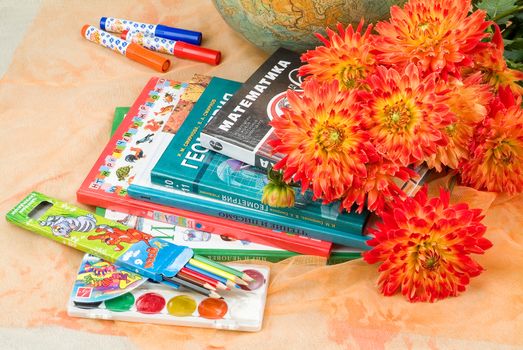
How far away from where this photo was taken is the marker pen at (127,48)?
110 cm

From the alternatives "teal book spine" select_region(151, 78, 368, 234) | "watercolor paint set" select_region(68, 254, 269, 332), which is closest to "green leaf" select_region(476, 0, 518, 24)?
"teal book spine" select_region(151, 78, 368, 234)

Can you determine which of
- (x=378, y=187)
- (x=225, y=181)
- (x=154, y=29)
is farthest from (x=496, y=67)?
(x=154, y=29)

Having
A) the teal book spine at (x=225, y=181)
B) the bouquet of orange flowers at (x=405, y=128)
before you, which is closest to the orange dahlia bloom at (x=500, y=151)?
the bouquet of orange flowers at (x=405, y=128)

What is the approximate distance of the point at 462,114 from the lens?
77 cm

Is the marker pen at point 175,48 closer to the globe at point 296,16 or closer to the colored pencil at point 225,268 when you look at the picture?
the globe at point 296,16

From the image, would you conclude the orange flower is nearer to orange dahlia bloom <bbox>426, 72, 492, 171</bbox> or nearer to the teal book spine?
orange dahlia bloom <bbox>426, 72, 492, 171</bbox>

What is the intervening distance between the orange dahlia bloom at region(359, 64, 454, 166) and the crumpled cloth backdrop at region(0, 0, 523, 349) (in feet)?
0.48

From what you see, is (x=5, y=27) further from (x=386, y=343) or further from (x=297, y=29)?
(x=386, y=343)

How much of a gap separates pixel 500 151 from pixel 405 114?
141 millimetres

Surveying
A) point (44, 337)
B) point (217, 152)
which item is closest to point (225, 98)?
point (217, 152)

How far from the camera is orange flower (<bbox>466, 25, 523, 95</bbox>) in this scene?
0.80 meters

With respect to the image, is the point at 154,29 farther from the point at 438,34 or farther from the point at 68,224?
the point at 438,34

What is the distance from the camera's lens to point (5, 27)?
1204mm

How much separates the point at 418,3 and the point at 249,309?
33 centimetres
